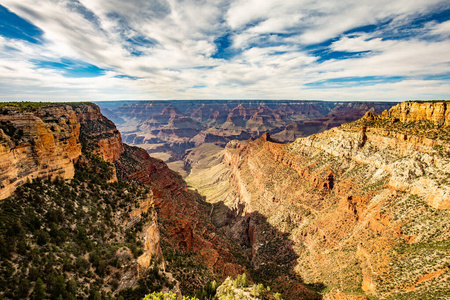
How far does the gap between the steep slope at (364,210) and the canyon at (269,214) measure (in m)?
0.29

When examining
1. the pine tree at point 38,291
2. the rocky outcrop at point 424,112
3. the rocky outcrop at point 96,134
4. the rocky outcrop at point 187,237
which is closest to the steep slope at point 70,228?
the pine tree at point 38,291

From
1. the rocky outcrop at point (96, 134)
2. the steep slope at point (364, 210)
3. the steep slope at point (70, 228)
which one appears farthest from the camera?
the rocky outcrop at point (96, 134)

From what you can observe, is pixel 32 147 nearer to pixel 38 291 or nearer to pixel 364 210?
pixel 38 291

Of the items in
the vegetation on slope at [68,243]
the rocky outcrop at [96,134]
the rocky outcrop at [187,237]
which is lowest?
the rocky outcrop at [187,237]

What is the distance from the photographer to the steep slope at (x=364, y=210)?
128 ft

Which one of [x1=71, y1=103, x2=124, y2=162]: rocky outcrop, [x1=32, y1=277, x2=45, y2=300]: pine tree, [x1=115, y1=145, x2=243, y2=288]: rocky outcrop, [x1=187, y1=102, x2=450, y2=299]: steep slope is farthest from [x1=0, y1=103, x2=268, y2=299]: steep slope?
[x1=187, y1=102, x2=450, y2=299]: steep slope

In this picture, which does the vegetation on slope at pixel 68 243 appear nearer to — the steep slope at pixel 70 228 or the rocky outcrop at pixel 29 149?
the steep slope at pixel 70 228

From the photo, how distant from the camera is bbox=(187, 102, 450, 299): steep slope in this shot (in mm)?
38906

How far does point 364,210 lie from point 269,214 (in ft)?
122

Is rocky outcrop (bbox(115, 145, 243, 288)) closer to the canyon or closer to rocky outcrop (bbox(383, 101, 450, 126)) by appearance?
the canyon

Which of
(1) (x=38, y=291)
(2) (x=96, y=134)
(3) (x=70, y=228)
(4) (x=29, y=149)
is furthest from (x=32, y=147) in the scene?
(2) (x=96, y=134)

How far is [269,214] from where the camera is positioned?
86.0 metres

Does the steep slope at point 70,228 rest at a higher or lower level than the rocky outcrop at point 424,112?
lower

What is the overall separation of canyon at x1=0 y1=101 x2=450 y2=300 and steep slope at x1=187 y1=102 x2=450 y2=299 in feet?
0.96
